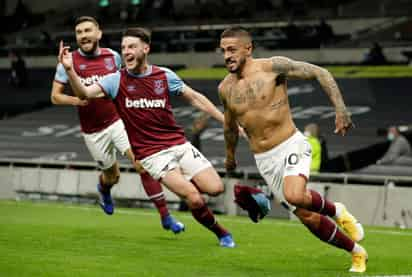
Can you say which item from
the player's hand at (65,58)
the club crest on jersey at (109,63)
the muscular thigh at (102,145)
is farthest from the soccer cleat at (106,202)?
the player's hand at (65,58)

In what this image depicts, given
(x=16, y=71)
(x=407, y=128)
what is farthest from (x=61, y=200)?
(x=16, y=71)

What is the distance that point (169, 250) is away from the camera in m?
12.5

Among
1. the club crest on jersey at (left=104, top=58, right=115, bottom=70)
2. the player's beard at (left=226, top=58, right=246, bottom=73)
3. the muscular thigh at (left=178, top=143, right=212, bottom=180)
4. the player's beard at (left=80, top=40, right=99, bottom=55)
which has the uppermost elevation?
the player's beard at (left=226, top=58, right=246, bottom=73)

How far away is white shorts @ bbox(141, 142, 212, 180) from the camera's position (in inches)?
496

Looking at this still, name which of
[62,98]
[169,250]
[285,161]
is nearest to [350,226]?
[285,161]

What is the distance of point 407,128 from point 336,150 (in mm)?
1798

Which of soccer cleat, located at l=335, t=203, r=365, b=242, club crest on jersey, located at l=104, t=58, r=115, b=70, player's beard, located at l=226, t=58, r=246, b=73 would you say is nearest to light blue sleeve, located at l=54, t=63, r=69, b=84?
club crest on jersey, located at l=104, t=58, r=115, b=70

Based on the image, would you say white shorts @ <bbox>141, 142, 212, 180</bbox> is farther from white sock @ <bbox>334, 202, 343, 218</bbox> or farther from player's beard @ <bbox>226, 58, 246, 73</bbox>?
white sock @ <bbox>334, 202, 343, 218</bbox>

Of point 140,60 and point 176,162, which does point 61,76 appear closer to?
point 140,60

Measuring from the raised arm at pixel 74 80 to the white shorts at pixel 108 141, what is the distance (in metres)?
3.07

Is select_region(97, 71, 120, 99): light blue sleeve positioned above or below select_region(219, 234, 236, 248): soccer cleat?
above

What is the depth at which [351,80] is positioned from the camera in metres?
31.5

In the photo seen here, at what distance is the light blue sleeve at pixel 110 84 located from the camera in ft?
40.8

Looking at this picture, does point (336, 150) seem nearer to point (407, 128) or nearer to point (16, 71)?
point (407, 128)
